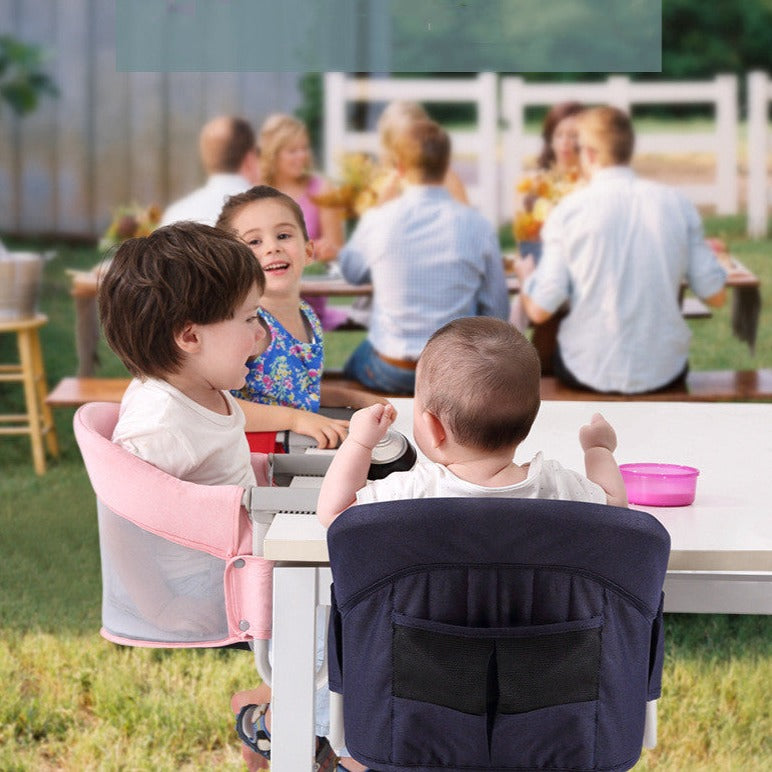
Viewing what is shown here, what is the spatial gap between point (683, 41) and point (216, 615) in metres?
12.6

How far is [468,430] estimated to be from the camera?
1573 mm

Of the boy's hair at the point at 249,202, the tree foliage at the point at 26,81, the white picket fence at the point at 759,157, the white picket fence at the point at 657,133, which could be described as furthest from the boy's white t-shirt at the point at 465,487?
the white picket fence at the point at 759,157

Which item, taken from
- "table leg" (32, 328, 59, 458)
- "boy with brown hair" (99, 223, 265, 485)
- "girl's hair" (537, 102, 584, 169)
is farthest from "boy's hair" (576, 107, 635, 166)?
"boy with brown hair" (99, 223, 265, 485)

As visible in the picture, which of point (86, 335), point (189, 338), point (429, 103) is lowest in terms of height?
point (86, 335)

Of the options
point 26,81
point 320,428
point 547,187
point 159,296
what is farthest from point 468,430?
point 26,81

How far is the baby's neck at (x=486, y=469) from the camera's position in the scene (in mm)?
1593

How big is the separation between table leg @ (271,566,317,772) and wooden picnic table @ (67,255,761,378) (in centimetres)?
309

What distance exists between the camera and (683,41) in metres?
13.4

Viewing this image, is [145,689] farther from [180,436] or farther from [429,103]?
[429,103]

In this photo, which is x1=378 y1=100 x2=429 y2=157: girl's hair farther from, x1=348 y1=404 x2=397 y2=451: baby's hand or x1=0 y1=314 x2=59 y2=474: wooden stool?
x1=348 y1=404 x2=397 y2=451: baby's hand

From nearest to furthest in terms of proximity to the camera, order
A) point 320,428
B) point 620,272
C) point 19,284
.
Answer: point 320,428 → point 620,272 → point 19,284

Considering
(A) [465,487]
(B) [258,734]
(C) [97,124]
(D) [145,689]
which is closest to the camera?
(A) [465,487]

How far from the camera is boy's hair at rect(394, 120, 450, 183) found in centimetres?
438

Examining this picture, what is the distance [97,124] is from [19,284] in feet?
8.49
